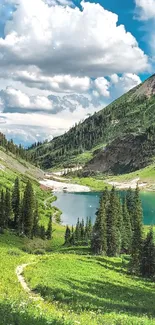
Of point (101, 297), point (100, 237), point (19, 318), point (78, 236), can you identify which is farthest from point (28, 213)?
point (19, 318)

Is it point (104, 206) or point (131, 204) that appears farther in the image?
point (131, 204)

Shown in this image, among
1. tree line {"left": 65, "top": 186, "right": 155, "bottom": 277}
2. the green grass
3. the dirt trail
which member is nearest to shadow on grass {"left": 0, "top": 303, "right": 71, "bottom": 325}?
the green grass

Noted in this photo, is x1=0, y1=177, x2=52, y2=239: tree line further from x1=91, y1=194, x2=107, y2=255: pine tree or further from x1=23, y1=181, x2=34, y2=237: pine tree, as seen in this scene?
x1=91, y1=194, x2=107, y2=255: pine tree

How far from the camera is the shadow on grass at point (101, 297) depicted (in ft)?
89.1

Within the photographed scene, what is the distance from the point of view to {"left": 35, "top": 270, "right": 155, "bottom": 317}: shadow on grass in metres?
27.2

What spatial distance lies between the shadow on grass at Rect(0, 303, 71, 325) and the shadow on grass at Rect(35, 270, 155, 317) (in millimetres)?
8029

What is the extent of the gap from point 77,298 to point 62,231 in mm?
95457

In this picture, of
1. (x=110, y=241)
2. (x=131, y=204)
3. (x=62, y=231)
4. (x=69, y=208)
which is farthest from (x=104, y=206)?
(x=69, y=208)

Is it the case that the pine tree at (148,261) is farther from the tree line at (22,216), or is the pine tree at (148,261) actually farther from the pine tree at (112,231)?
the tree line at (22,216)

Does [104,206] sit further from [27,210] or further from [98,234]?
[27,210]

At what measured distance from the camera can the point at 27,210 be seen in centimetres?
9712

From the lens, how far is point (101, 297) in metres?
32.1

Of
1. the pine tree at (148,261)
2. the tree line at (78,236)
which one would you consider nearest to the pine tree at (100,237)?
the tree line at (78,236)

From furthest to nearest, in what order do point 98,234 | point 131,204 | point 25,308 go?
1. point 131,204
2. point 98,234
3. point 25,308
